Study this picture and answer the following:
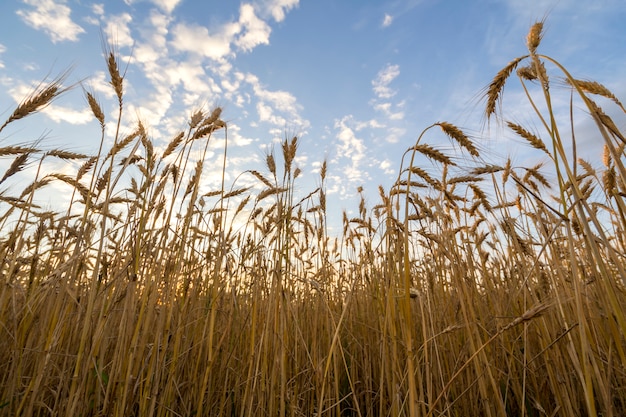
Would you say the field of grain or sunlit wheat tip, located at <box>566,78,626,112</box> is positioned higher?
sunlit wheat tip, located at <box>566,78,626,112</box>

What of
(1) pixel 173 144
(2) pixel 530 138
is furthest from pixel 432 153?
(1) pixel 173 144

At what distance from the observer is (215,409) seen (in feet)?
7.61

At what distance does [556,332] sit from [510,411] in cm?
57

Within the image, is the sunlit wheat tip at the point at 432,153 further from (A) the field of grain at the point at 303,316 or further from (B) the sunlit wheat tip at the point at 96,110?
(B) the sunlit wheat tip at the point at 96,110

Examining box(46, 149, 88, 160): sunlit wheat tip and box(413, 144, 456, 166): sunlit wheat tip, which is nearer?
box(413, 144, 456, 166): sunlit wheat tip

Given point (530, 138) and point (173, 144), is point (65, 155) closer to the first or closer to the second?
point (173, 144)

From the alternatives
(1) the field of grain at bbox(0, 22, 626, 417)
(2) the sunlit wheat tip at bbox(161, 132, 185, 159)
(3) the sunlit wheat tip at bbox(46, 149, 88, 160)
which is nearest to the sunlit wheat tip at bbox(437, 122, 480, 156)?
(1) the field of grain at bbox(0, 22, 626, 417)

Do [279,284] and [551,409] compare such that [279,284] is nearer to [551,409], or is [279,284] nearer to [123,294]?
[123,294]

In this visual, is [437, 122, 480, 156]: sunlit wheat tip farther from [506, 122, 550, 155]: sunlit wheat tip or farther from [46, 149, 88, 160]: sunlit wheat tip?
[46, 149, 88, 160]: sunlit wheat tip

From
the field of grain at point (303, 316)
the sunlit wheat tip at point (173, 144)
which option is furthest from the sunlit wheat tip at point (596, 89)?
the sunlit wheat tip at point (173, 144)

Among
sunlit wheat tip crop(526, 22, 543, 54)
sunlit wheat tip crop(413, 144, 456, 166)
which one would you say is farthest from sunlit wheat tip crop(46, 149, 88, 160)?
sunlit wheat tip crop(526, 22, 543, 54)

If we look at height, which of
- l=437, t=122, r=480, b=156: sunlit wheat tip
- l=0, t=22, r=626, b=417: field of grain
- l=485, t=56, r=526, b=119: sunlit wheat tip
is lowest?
l=0, t=22, r=626, b=417: field of grain

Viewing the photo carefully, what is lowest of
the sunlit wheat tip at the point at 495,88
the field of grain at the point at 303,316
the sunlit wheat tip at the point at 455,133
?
the field of grain at the point at 303,316

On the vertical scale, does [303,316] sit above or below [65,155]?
below
